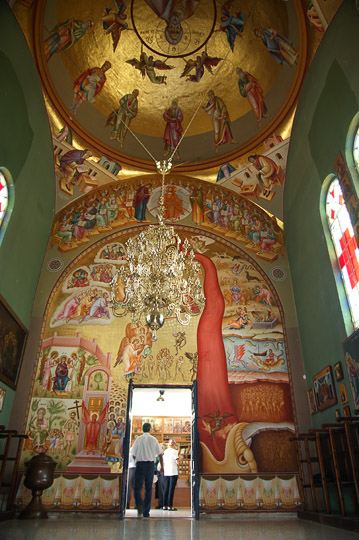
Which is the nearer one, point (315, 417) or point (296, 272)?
point (315, 417)

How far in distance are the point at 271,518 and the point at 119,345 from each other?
5.21 meters

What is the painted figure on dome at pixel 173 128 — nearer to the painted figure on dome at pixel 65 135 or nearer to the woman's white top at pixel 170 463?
the painted figure on dome at pixel 65 135

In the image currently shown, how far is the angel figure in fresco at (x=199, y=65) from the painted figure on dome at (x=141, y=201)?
322 cm

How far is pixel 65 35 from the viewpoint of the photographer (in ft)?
29.6

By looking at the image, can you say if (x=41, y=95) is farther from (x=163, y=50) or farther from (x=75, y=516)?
(x=75, y=516)

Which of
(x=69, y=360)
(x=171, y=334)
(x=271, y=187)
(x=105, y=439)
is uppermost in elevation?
(x=271, y=187)

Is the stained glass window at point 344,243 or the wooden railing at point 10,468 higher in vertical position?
the stained glass window at point 344,243

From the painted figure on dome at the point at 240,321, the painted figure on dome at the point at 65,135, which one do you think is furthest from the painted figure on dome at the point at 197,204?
the painted figure on dome at the point at 65,135

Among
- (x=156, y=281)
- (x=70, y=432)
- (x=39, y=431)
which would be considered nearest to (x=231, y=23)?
(x=156, y=281)

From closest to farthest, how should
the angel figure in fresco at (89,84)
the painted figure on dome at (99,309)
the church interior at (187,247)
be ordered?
the church interior at (187,247) → the angel figure in fresco at (89,84) → the painted figure on dome at (99,309)

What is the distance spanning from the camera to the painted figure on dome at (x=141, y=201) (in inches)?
470

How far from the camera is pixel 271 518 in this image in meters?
8.30

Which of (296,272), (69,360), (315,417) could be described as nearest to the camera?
(315,417)

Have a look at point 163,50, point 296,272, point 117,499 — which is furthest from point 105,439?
point 163,50
